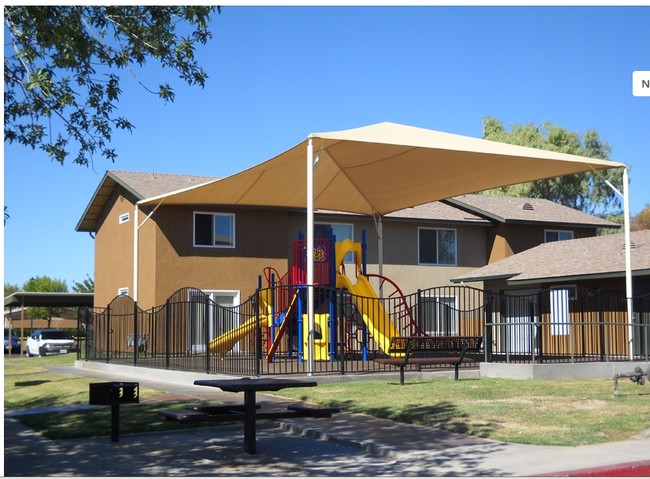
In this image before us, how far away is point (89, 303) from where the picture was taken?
53.4 m

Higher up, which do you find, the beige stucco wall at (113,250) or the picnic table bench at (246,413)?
the beige stucco wall at (113,250)

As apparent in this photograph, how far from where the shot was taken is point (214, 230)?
34.3 meters

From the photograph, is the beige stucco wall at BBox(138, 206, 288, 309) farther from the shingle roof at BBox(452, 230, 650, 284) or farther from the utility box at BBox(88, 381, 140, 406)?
the utility box at BBox(88, 381, 140, 406)

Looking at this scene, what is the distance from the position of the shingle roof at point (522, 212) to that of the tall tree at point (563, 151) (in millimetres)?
21495

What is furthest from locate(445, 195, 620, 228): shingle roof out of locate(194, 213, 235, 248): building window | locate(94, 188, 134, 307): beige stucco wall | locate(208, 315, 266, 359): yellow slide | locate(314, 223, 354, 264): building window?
locate(208, 315, 266, 359): yellow slide

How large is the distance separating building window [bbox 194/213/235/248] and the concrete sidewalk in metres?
21.3

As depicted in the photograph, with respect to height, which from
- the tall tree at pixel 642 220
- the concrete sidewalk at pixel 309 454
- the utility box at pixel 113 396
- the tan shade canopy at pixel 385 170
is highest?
the tall tree at pixel 642 220

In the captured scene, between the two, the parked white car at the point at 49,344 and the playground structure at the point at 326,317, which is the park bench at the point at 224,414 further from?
the parked white car at the point at 49,344

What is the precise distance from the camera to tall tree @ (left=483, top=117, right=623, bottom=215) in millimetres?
66562

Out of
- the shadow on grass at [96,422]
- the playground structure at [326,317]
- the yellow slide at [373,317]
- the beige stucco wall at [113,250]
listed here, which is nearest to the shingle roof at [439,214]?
the beige stucco wall at [113,250]

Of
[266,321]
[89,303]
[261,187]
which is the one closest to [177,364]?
[266,321]

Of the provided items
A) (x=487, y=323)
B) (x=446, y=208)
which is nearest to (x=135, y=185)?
(x=446, y=208)

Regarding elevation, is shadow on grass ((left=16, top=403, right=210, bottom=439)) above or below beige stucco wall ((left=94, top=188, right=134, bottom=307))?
below

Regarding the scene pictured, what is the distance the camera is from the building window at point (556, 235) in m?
40.5
